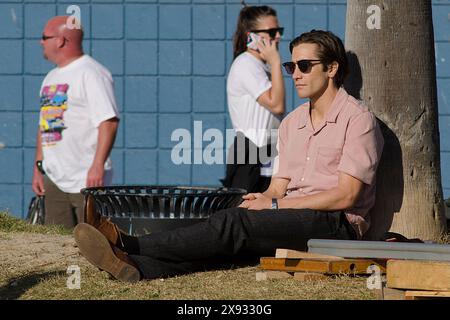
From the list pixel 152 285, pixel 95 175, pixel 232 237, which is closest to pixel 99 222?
pixel 152 285

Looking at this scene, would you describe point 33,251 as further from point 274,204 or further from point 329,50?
point 329,50

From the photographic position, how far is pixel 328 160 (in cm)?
638

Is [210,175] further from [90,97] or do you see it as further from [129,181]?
[90,97]

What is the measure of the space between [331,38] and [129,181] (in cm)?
497

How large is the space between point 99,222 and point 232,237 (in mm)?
714

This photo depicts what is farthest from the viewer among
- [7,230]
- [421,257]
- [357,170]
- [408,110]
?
[7,230]

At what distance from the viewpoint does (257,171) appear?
8.08 m

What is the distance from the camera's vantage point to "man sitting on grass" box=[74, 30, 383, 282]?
20.1 ft

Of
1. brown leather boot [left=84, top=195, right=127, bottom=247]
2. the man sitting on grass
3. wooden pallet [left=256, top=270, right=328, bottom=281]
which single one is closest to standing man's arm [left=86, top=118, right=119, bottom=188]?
the man sitting on grass

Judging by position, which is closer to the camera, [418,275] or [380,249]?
[418,275]

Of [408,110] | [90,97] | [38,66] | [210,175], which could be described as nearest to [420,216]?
[408,110]

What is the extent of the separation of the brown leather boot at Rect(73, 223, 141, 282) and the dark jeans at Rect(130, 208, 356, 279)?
0.27 ft

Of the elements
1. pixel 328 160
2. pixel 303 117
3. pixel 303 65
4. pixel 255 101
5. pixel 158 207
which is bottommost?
pixel 158 207

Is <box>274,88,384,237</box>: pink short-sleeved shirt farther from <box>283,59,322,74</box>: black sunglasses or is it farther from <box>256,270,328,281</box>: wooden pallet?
<box>256,270,328,281</box>: wooden pallet
